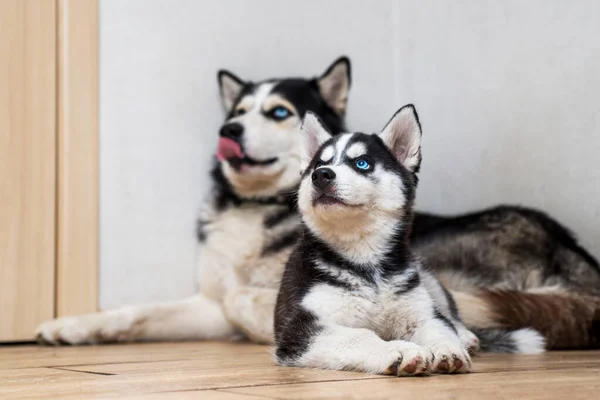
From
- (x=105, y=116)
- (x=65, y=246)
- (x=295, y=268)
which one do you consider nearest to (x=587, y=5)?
(x=295, y=268)

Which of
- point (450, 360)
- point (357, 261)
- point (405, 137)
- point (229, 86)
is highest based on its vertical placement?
point (229, 86)

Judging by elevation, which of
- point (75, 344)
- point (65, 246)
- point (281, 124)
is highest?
point (281, 124)

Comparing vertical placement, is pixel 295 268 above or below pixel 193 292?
above

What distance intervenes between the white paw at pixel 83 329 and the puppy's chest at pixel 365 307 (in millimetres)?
1162

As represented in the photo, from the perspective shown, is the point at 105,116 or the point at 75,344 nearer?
the point at 75,344

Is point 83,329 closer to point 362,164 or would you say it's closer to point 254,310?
point 254,310

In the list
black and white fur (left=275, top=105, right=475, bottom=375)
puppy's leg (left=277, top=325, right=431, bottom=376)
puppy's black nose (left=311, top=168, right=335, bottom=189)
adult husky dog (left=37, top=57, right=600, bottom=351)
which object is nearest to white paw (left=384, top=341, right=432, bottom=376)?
puppy's leg (left=277, top=325, right=431, bottom=376)

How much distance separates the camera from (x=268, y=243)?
2984mm

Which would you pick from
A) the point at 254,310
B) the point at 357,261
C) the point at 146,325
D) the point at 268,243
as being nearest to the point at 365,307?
the point at 357,261

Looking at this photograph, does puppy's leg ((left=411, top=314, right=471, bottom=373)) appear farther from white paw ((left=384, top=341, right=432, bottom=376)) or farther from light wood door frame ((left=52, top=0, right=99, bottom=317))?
light wood door frame ((left=52, top=0, right=99, bottom=317))

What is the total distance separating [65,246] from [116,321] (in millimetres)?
Result: 406

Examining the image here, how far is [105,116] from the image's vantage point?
3115mm

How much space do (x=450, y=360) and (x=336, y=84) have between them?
179 centimetres

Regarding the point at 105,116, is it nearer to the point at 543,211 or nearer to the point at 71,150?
the point at 71,150
